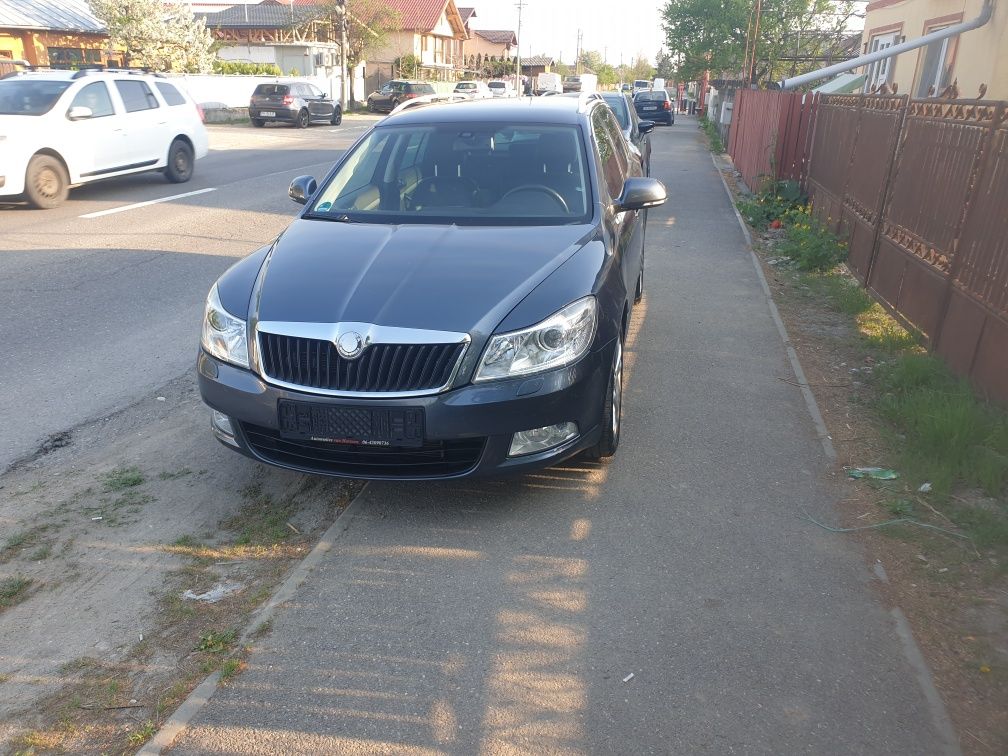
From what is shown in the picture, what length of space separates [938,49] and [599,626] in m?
16.2

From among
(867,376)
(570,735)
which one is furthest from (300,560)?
(867,376)

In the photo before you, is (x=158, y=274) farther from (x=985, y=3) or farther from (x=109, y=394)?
(x=985, y=3)

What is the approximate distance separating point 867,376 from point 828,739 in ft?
12.8

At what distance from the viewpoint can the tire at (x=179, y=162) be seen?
14.6 metres

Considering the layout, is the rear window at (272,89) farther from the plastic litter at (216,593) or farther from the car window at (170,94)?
the plastic litter at (216,593)

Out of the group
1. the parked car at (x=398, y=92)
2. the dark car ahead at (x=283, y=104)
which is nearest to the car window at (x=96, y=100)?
the dark car ahead at (x=283, y=104)

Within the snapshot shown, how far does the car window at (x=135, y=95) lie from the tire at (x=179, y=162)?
84 centimetres

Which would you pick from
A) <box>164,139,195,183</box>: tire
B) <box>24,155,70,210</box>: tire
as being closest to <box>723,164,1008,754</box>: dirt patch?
<box>24,155,70,210</box>: tire

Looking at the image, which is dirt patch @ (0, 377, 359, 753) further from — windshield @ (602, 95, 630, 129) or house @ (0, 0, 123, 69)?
house @ (0, 0, 123, 69)

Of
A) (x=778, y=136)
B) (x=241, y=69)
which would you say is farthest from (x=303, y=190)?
(x=241, y=69)

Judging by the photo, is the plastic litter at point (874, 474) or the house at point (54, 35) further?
the house at point (54, 35)

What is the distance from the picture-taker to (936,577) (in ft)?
11.6

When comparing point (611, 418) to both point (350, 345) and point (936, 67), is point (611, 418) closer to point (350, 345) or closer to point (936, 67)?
point (350, 345)

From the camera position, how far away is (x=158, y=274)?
27.7ft
